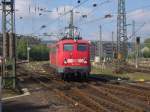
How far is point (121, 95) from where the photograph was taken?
74.5 feet

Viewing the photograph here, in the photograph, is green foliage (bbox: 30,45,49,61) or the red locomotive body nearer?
the red locomotive body

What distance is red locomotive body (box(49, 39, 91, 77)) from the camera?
3384 cm

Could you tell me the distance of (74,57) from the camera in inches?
1341

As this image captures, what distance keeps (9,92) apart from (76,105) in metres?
6.69

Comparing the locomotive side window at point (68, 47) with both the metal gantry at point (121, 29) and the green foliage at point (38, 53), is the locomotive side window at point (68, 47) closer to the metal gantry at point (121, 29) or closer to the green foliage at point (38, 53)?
the metal gantry at point (121, 29)

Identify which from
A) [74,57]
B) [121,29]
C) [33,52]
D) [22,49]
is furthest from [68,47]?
[33,52]

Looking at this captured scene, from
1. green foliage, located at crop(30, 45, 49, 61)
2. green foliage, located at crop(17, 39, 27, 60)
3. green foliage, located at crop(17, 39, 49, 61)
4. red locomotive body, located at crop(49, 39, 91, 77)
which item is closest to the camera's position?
red locomotive body, located at crop(49, 39, 91, 77)

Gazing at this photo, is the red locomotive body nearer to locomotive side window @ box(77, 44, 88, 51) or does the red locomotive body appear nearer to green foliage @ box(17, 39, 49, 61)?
locomotive side window @ box(77, 44, 88, 51)

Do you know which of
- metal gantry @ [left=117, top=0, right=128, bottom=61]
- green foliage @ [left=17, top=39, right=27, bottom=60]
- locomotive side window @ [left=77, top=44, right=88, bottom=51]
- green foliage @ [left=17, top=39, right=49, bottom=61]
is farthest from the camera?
green foliage @ [left=17, top=39, right=49, bottom=61]

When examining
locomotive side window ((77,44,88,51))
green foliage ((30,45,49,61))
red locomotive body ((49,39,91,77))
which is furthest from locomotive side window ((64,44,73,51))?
green foliage ((30,45,49,61))

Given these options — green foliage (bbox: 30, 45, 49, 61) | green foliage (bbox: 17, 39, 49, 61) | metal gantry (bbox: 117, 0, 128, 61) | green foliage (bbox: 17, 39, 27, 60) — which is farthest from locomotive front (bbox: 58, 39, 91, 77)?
green foliage (bbox: 30, 45, 49, 61)

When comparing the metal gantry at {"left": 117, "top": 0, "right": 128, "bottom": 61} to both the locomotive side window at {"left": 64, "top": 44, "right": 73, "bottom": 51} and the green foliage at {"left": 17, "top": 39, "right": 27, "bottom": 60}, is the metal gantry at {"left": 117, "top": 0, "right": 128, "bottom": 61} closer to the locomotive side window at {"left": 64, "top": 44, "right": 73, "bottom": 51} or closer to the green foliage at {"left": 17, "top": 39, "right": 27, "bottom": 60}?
the locomotive side window at {"left": 64, "top": 44, "right": 73, "bottom": 51}

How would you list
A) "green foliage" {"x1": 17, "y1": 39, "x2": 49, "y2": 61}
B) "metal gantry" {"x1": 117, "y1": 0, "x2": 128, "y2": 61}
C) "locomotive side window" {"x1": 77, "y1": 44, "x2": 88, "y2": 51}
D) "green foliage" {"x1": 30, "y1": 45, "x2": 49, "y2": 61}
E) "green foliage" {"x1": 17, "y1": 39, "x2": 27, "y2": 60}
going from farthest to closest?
1. "green foliage" {"x1": 30, "y1": 45, "x2": 49, "y2": 61}
2. "green foliage" {"x1": 17, "y1": 39, "x2": 49, "y2": 61}
3. "green foliage" {"x1": 17, "y1": 39, "x2": 27, "y2": 60}
4. "metal gantry" {"x1": 117, "y1": 0, "x2": 128, "y2": 61}
5. "locomotive side window" {"x1": 77, "y1": 44, "x2": 88, "y2": 51}

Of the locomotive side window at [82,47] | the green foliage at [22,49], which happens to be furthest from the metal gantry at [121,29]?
the green foliage at [22,49]
